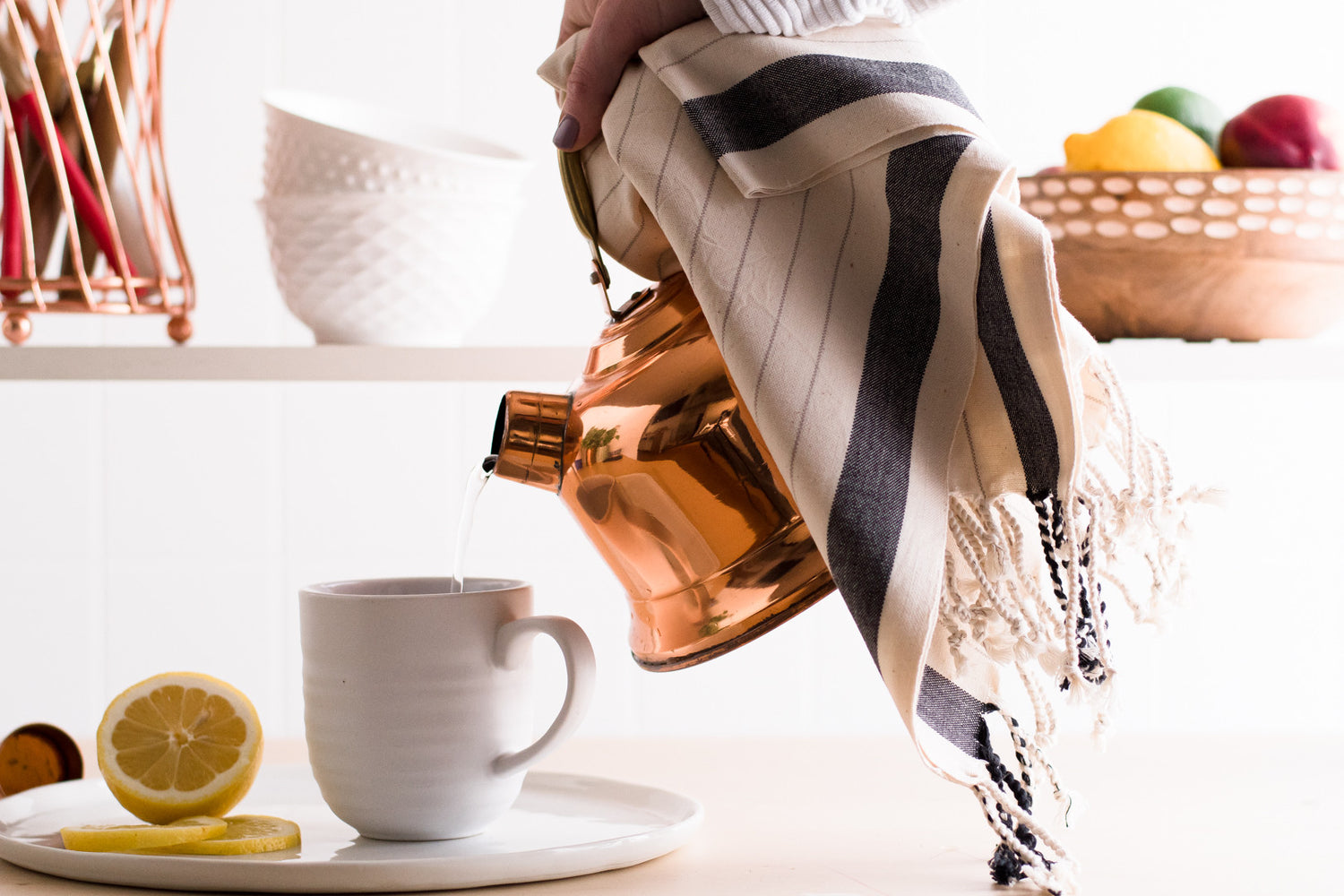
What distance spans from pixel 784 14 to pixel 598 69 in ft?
0.27

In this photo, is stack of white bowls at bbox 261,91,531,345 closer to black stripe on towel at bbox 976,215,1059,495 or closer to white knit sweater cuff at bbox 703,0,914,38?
white knit sweater cuff at bbox 703,0,914,38

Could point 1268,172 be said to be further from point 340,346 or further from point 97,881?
point 97,881

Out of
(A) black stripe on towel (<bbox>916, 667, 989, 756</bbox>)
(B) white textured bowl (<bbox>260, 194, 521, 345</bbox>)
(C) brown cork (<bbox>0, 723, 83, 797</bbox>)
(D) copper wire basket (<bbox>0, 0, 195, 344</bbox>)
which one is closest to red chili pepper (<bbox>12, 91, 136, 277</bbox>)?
(D) copper wire basket (<bbox>0, 0, 195, 344</bbox>)

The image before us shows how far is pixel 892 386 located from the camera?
47 cm

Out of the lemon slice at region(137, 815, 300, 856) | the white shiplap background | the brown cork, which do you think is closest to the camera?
the lemon slice at region(137, 815, 300, 856)

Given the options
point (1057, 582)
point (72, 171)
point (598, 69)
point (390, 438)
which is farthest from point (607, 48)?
point (390, 438)

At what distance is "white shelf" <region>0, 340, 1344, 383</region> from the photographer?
32.3 inches

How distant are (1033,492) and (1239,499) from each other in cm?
108

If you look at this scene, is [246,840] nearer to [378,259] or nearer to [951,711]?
[951,711]

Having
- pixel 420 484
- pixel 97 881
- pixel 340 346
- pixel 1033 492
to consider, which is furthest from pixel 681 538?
pixel 420 484

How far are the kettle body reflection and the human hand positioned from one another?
85mm

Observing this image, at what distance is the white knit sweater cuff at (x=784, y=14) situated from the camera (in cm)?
51

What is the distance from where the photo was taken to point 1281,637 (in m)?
1.44

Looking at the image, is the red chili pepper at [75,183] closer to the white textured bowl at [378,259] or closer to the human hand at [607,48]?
the white textured bowl at [378,259]
